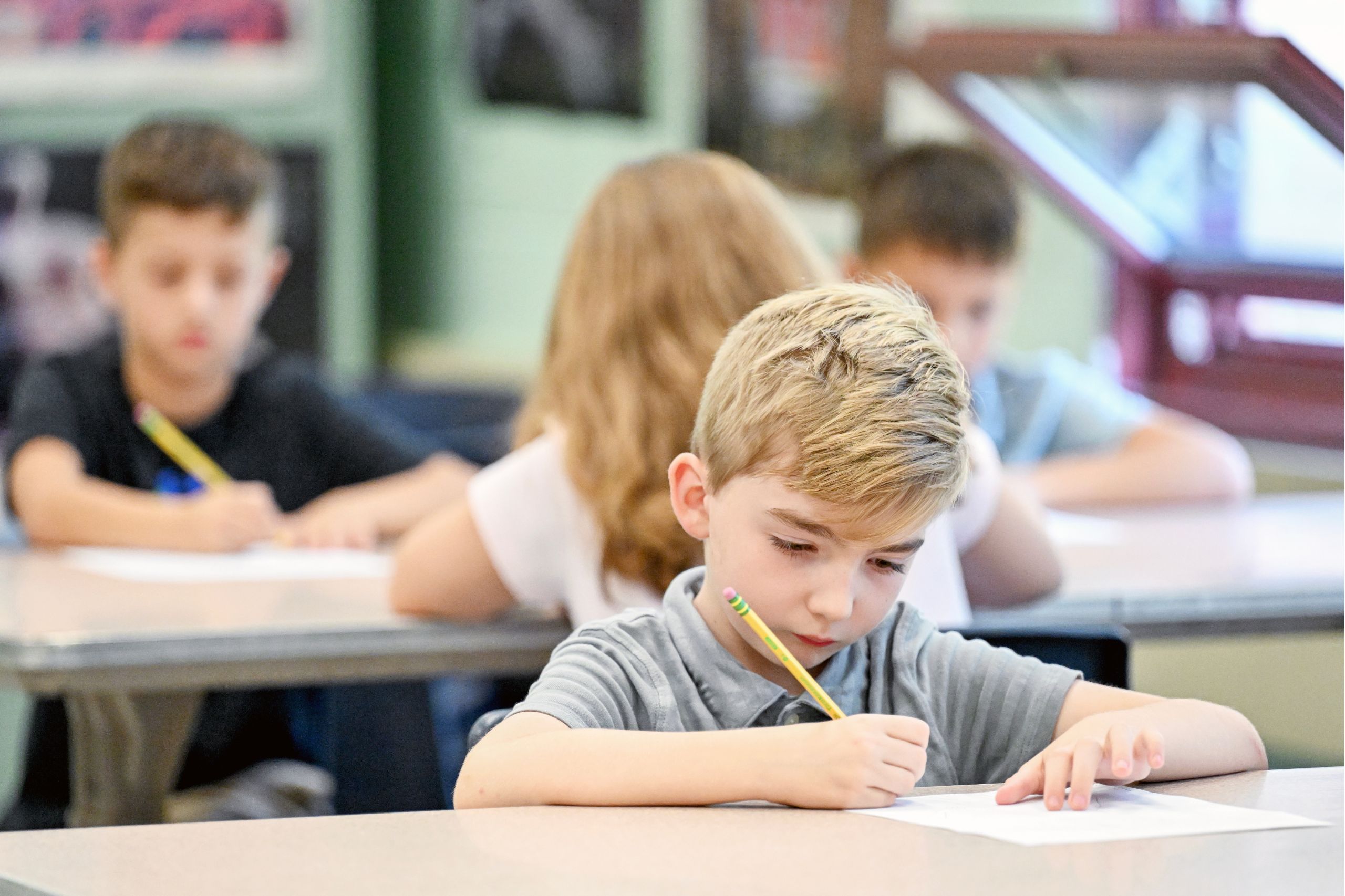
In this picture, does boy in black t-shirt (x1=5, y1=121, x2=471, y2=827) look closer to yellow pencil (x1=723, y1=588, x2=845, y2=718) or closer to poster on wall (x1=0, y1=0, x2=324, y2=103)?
yellow pencil (x1=723, y1=588, x2=845, y2=718)

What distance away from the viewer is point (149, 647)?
1487 millimetres

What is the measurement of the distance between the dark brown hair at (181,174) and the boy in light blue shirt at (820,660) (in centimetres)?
121

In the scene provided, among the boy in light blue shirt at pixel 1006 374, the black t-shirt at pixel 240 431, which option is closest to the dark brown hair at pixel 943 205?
the boy in light blue shirt at pixel 1006 374

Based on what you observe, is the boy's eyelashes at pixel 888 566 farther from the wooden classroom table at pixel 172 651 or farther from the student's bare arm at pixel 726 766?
the wooden classroom table at pixel 172 651

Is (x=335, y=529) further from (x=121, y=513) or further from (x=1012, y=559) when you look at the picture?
(x=1012, y=559)

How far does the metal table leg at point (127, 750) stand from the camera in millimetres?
1619

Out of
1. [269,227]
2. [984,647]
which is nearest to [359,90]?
[269,227]

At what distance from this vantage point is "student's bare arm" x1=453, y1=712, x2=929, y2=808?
936 mm

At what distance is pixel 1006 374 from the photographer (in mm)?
2490

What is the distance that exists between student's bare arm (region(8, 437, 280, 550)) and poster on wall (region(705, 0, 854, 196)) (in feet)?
6.16

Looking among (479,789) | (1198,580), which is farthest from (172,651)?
(1198,580)

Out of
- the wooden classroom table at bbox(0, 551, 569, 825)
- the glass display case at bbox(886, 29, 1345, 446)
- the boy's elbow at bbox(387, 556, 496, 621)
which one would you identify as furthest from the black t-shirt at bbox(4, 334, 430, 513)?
the glass display case at bbox(886, 29, 1345, 446)

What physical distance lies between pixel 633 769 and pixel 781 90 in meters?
2.87

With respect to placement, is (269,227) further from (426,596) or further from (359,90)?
(359,90)
